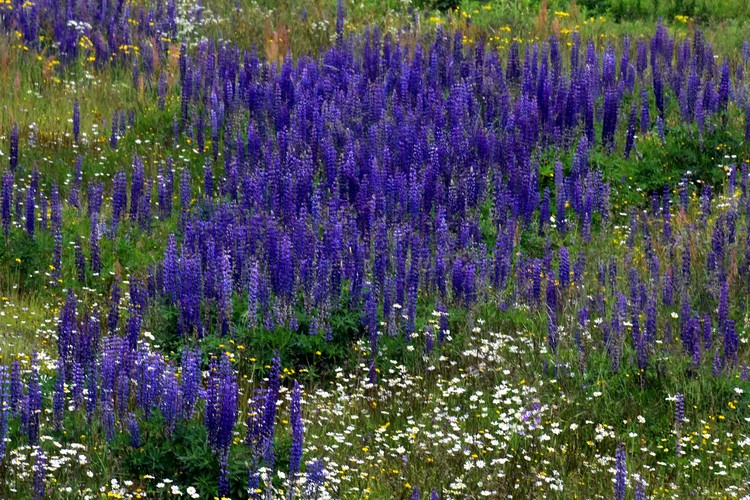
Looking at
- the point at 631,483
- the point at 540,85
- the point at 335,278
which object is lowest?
the point at 631,483

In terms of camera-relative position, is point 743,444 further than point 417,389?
No

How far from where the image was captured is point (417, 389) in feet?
24.7

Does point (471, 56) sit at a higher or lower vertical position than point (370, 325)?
higher

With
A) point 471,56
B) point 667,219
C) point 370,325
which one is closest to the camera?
point 370,325

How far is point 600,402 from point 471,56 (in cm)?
667

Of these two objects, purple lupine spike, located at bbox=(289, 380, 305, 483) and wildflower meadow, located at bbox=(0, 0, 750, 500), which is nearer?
purple lupine spike, located at bbox=(289, 380, 305, 483)

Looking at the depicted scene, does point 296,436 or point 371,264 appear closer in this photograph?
point 296,436

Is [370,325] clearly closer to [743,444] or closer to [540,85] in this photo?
[743,444]

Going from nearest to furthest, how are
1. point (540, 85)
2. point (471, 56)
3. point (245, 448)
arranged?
point (245, 448)
point (540, 85)
point (471, 56)

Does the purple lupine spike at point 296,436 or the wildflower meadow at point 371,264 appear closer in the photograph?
the purple lupine spike at point 296,436

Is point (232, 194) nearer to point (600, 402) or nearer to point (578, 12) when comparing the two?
point (600, 402)

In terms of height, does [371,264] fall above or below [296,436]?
below

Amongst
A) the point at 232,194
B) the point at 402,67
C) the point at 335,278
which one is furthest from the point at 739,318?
the point at 402,67

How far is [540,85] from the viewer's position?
11812mm
